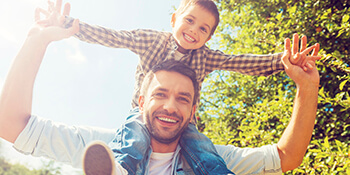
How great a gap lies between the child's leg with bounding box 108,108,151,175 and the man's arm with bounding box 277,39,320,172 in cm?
93

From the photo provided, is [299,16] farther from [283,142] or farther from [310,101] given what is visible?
[283,142]

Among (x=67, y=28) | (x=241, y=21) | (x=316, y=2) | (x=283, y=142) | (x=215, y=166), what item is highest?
(x=316, y=2)

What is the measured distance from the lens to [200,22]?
2.09 meters

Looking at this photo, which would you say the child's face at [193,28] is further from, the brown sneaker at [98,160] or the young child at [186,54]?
the brown sneaker at [98,160]

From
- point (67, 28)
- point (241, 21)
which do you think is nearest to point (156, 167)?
point (67, 28)

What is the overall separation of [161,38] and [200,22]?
33cm

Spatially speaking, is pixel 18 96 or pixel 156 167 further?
pixel 156 167

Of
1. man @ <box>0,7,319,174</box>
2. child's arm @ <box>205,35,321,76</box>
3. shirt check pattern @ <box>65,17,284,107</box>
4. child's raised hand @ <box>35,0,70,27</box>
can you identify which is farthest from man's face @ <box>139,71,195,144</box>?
child's raised hand @ <box>35,0,70,27</box>

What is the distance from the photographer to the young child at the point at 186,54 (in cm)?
171

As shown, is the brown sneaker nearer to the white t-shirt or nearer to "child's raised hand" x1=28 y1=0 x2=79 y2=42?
the white t-shirt

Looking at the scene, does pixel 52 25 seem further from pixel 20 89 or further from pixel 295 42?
pixel 295 42

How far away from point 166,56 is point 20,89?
1.09 metres

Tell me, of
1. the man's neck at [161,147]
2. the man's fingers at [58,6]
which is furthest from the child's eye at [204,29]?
the man's fingers at [58,6]

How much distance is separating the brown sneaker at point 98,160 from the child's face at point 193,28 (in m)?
1.14
